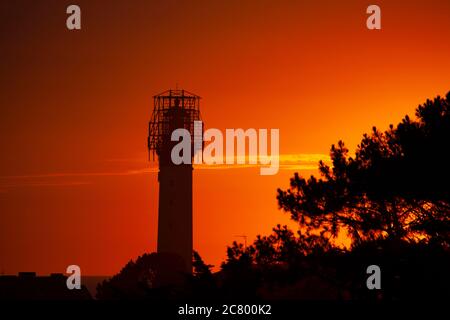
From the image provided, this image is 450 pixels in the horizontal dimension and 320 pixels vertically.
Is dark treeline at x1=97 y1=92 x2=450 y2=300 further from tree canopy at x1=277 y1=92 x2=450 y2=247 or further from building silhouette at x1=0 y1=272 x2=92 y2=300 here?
building silhouette at x1=0 y1=272 x2=92 y2=300

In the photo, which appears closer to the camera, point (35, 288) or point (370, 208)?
point (370, 208)

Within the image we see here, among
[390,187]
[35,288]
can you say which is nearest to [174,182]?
[35,288]

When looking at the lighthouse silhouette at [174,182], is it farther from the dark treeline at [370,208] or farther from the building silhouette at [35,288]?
the dark treeline at [370,208]

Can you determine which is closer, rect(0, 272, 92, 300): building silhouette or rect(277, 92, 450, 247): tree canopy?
rect(277, 92, 450, 247): tree canopy

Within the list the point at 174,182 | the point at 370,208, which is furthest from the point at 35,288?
the point at 370,208

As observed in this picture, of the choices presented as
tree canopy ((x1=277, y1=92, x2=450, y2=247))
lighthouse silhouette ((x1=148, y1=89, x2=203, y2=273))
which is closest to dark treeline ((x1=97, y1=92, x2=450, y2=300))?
tree canopy ((x1=277, y1=92, x2=450, y2=247))

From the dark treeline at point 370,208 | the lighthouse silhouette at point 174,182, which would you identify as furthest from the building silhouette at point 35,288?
the dark treeline at point 370,208

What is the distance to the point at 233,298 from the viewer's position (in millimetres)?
15195

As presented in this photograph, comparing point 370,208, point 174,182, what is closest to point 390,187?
point 370,208

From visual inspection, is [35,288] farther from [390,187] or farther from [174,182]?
[390,187]

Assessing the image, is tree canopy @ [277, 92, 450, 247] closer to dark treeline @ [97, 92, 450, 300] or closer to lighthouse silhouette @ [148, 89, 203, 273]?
dark treeline @ [97, 92, 450, 300]

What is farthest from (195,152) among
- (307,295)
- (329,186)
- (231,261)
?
(231,261)
